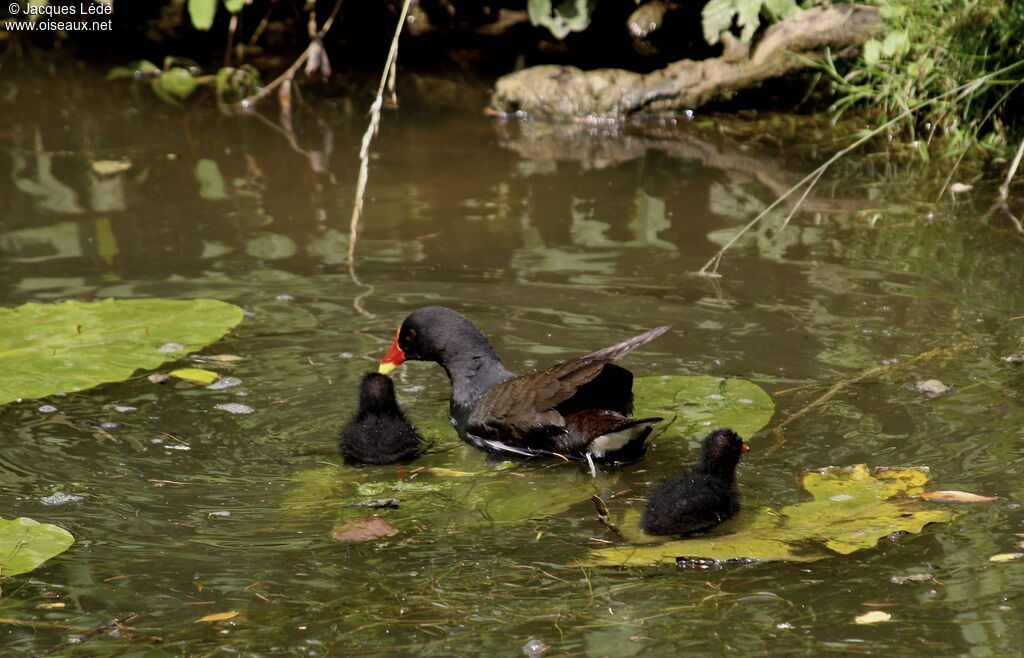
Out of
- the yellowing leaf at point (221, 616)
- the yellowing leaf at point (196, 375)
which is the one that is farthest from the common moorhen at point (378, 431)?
the yellowing leaf at point (221, 616)

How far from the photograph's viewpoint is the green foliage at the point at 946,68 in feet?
28.1

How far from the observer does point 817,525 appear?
3980 mm

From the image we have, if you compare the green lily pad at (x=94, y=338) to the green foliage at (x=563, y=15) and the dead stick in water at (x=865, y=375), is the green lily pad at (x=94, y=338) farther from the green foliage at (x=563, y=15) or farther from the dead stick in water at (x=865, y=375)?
the green foliage at (x=563, y=15)

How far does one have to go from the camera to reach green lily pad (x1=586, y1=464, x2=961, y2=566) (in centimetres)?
381

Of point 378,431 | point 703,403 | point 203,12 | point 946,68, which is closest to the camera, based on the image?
point 378,431

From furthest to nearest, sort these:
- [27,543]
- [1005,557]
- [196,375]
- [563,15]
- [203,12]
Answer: [203,12] < [563,15] < [196,375] < [27,543] < [1005,557]

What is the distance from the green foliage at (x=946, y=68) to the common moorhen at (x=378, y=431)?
510 centimetres

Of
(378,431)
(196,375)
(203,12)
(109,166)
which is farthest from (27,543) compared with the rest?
(203,12)

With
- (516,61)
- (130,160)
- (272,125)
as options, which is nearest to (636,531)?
(130,160)

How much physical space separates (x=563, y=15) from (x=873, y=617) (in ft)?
26.2

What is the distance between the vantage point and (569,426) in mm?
4812

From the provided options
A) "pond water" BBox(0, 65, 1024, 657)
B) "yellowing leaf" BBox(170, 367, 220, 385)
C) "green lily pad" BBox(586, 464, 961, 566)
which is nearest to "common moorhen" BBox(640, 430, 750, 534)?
"green lily pad" BBox(586, 464, 961, 566)

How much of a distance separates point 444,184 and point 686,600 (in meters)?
5.42

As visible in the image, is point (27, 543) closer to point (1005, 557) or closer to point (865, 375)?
point (1005, 557)
